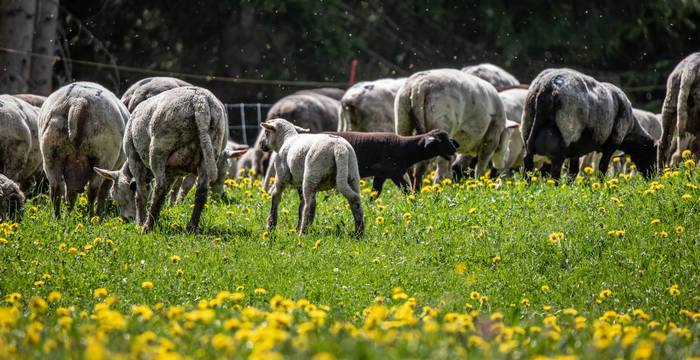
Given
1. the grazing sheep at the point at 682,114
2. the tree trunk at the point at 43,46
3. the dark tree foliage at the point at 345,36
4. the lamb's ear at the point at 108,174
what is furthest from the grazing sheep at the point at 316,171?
the dark tree foliage at the point at 345,36

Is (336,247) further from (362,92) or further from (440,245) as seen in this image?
(362,92)

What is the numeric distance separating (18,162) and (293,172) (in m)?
4.09

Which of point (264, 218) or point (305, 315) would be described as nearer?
point (305, 315)

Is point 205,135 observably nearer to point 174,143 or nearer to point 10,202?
point 174,143

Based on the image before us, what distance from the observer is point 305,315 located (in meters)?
5.29

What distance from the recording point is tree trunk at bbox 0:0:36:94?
17.5 metres

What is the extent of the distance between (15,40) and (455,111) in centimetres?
1006

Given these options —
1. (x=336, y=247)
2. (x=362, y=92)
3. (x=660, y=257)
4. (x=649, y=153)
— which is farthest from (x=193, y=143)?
(x=649, y=153)

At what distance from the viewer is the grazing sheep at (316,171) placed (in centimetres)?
847

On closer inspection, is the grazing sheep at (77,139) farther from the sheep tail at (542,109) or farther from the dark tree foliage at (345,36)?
the dark tree foliage at (345,36)

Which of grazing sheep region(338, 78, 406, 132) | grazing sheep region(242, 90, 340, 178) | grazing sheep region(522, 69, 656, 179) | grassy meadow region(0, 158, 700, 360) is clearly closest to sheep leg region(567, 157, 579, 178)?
grazing sheep region(522, 69, 656, 179)


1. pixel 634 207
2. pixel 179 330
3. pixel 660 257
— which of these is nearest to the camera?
pixel 179 330

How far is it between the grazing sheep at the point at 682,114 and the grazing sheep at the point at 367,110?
4491mm

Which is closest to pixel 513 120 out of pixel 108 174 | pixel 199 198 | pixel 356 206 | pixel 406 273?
pixel 356 206
